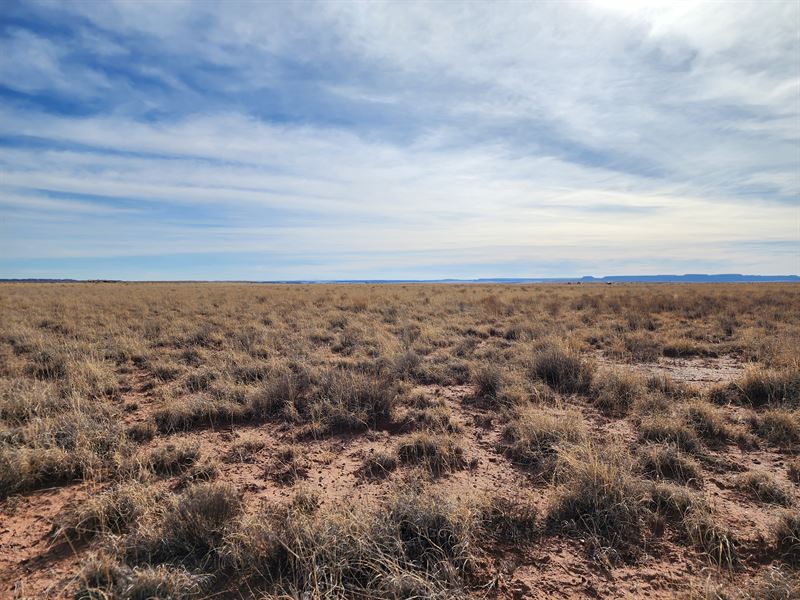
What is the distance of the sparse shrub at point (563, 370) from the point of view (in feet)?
22.7

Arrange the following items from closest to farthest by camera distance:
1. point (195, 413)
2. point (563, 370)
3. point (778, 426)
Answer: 1. point (778, 426)
2. point (195, 413)
3. point (563, 370)

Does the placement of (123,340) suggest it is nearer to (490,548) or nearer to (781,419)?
(490,548)

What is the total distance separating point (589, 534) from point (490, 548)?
0.84m

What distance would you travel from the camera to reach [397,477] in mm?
4074

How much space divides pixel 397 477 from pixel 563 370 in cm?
453

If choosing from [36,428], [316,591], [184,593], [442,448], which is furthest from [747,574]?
[36,428]

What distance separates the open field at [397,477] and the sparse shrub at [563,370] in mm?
56

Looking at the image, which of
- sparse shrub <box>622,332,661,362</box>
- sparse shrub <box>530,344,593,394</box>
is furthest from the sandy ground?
sparse shrub <box>622,332,661,362</box>

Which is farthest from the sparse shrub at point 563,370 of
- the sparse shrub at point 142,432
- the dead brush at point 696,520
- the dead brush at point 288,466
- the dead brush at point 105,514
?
the sparse shrub at point 142,432

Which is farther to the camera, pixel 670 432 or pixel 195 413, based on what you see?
pixel 195 413

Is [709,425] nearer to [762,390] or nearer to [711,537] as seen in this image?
[762,390]

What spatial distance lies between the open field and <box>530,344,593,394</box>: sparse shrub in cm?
Result: 6

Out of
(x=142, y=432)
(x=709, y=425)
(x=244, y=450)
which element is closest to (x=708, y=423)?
(x=709, y=425)

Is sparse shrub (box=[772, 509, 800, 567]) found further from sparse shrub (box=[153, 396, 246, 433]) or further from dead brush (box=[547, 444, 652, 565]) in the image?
sparse shrub (box=[153, 396, 246, 433])
